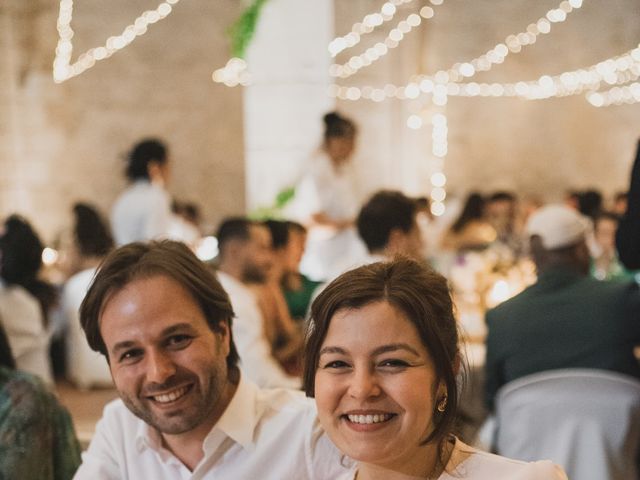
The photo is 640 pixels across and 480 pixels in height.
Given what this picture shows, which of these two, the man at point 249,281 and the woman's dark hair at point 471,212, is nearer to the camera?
the man at point 249,281

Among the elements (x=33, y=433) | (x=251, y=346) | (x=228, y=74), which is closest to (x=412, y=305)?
(x=33, y=433)

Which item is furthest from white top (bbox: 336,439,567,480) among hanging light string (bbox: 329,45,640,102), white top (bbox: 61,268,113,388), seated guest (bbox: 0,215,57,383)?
hanging light string (bbox: 329,45,640,102)

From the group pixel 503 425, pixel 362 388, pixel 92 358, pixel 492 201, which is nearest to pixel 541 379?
pixel 503 425

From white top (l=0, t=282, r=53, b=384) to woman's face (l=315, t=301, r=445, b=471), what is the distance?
8.49ft

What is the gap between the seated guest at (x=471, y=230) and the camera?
6.12 metres

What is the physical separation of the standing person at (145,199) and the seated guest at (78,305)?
0.17 m

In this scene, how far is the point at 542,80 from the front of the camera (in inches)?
370

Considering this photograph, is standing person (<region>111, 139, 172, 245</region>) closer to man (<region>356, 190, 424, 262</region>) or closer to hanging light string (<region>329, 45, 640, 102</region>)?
man (<region>356, 190, 424, 262</region>)

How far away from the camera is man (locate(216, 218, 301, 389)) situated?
2809 millimetres

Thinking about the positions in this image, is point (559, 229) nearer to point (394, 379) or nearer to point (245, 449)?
point (245, 449)

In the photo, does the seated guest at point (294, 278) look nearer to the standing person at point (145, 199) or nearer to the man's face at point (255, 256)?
the man's face at point (255, 256)

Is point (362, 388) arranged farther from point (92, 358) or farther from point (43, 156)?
point (43, 156)

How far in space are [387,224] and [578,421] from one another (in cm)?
117

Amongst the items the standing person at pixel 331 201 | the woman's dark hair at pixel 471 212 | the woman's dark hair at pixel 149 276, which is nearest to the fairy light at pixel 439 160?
the woman's dark hair at pixel 471 212
